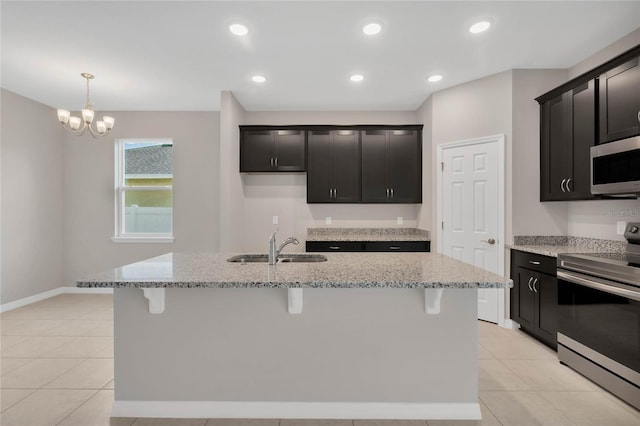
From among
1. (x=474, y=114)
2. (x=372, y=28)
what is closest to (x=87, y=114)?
(x=372, y=28)

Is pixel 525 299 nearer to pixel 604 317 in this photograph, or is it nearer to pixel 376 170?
pixel 604 317

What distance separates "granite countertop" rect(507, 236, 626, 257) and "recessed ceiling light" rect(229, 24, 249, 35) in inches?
128

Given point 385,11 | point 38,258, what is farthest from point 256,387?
point 38,258

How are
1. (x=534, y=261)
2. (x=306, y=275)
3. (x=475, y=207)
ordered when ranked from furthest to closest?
(x=475, y=207) → (x=534, y=261) → (x=306, y=275)

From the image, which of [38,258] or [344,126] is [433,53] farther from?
[38,258]

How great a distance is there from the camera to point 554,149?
11.0 feet

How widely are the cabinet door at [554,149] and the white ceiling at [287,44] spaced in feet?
1.66

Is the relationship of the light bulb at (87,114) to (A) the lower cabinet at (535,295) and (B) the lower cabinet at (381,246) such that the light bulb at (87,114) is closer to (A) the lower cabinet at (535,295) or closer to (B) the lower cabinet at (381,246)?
(B) the lower cabinet at (381,246)

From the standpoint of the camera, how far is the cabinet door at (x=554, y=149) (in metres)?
3.20

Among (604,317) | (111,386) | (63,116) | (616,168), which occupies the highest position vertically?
(63,116)

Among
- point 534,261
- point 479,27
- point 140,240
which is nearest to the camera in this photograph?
point 479,27

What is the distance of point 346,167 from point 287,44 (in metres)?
2.05

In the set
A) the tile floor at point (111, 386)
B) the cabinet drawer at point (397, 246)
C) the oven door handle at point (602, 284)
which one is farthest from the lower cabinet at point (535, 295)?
the cabinet drawer at point (397, 246)

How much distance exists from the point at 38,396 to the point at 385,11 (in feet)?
12.2
